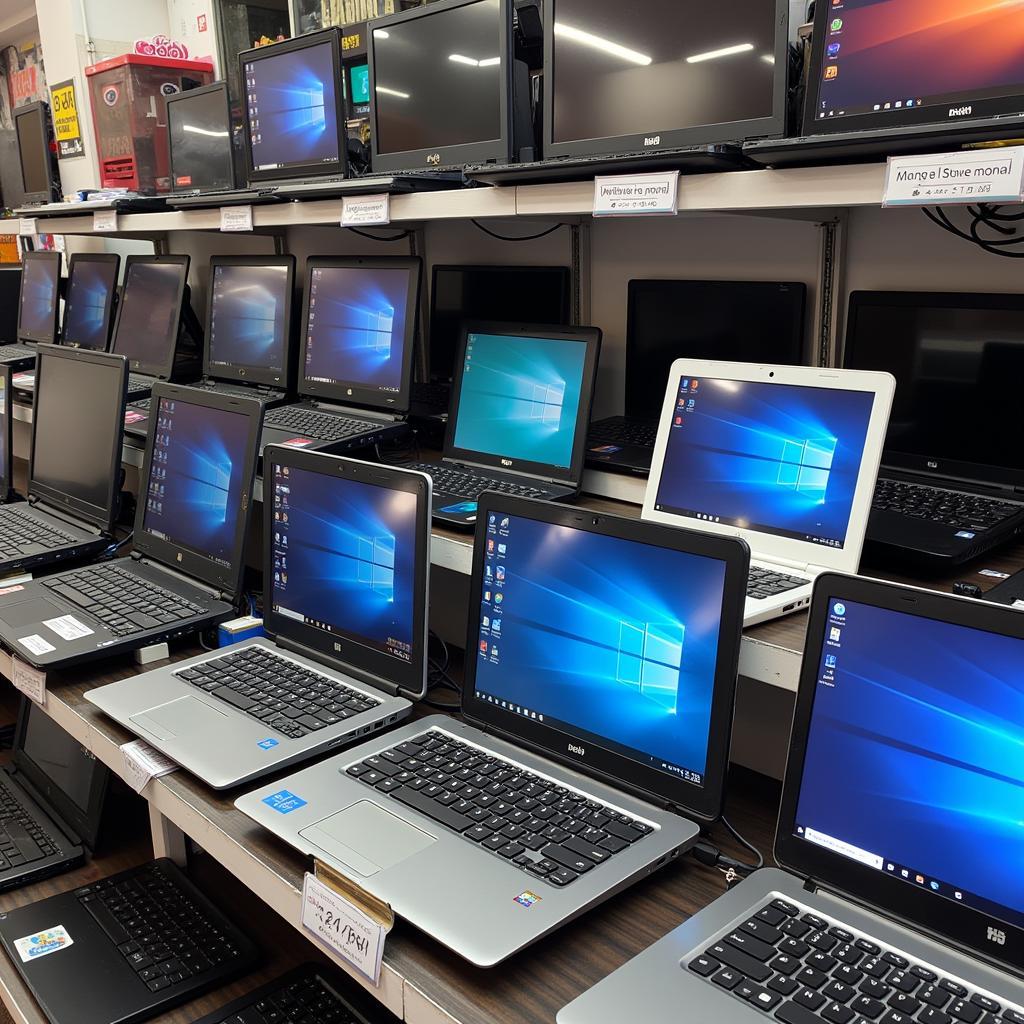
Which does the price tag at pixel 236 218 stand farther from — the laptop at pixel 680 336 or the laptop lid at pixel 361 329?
the laptop at pixel 680 336

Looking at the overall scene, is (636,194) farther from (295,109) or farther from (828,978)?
(295,109)

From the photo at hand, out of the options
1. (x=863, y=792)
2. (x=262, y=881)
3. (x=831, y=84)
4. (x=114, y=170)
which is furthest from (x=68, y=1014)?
(x=114, y=170)

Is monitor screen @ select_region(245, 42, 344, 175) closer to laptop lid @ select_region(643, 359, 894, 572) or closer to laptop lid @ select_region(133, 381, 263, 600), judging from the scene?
laptop lid @ select_region(133, 381, 263, 600)

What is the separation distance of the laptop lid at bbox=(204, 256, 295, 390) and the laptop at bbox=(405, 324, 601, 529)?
0.65m

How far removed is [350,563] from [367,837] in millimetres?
493

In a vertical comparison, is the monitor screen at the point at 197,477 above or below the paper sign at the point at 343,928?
above

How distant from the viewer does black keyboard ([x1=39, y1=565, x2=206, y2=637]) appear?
1.57 metres

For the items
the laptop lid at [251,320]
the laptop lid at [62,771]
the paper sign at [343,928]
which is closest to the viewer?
the paper sign at [343,928]

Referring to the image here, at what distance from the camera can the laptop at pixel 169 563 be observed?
153 centimetres

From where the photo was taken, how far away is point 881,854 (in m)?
0.85

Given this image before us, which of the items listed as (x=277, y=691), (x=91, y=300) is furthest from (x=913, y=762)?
(x=91, y=300)

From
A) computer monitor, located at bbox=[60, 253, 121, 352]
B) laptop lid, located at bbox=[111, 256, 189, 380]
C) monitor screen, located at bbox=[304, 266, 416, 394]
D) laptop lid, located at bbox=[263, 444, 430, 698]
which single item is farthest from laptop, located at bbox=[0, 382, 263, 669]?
computer monitor, located at bbox=[60, 253, 121, 352]

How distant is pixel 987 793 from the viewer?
0.79 metres

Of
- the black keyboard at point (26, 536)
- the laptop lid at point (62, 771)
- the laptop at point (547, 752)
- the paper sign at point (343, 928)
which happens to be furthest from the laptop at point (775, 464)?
the black keyboard at point (26, 536)
